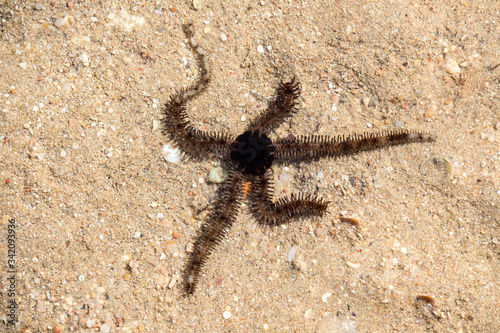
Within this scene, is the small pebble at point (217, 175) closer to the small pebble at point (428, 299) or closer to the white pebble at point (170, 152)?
the white pebble at point (170, 152)

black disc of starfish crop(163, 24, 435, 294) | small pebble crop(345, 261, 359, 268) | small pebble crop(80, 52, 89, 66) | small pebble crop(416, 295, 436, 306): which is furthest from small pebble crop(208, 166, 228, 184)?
small pebble crop(416, 295, 436, 306)

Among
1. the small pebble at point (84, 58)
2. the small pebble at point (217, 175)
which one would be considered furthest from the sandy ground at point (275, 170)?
the small pebble at point (217, 175)

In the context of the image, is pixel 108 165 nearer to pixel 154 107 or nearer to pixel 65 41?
pixel 154 107

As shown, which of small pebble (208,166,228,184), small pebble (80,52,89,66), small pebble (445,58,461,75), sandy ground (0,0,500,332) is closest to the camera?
sandy ground (0,0,500,332)

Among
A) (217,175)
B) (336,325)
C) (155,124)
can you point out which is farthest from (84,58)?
(336,325)

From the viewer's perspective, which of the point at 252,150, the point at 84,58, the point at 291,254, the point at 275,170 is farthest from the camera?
the point at 275,170

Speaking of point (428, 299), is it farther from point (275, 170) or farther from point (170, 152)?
point (170, 152)

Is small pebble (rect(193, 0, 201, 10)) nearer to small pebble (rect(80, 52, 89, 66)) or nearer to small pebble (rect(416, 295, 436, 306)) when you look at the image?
small pebble (rect(80, 52, 89, 66))
